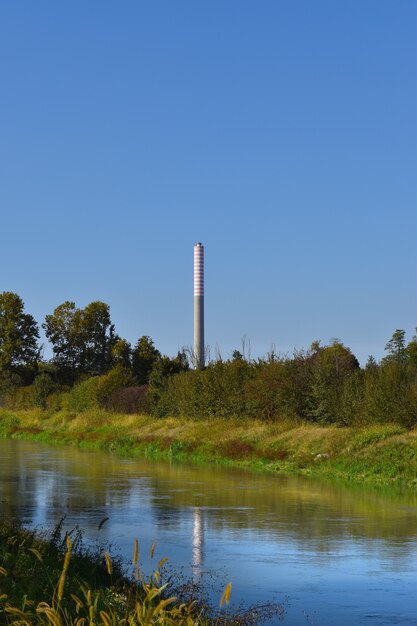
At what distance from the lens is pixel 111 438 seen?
4734 centimetres

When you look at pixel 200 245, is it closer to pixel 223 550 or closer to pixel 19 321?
pixel 19 321

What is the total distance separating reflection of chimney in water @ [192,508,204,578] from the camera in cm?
1508

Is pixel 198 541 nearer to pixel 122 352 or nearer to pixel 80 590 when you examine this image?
pixel 80 590

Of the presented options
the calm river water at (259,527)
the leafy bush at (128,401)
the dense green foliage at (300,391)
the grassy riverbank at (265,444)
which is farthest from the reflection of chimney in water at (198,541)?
the leafy bush at (128,401)

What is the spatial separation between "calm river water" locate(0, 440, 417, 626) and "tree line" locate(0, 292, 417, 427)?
5.98 meters

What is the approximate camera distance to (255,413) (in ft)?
138

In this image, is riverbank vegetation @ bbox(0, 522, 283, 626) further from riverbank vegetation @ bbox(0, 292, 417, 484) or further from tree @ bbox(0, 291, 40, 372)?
tree @ bbox(0, 291, 40, 372)

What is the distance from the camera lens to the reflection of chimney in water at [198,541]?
1508cm

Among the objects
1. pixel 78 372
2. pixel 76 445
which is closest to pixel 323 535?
pixel 76 445

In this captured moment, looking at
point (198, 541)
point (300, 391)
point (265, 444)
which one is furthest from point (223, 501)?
point (300, 391)

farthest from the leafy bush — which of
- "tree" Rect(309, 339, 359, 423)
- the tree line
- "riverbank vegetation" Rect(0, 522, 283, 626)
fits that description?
"riverbank vegetation" Rect(0, 522, 283, 626)

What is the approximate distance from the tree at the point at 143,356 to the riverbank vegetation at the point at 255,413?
435 inches

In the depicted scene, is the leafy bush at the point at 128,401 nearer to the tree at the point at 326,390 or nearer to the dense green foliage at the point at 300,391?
the dense green foliage at the point at 300,391

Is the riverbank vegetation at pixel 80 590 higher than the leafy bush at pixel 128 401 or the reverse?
the reverse
